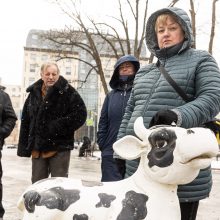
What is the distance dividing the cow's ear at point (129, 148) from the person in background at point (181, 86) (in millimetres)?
180

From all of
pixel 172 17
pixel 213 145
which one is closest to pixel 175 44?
pixel 172 17

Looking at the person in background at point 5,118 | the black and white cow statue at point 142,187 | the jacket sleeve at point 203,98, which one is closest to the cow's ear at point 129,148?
the black and white cow statue at point 142,187

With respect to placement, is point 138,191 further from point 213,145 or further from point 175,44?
point 175,44

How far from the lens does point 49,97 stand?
4590mm

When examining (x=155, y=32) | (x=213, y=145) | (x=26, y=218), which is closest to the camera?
(x=213, y=145)

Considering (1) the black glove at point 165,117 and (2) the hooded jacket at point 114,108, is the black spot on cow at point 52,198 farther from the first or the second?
(2) the hooded jacket at point 114,108

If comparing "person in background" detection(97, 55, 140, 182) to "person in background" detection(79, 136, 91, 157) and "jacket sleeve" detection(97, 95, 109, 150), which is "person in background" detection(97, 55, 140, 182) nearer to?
"jacket sleeve" detection(97, 95, 109, 150)

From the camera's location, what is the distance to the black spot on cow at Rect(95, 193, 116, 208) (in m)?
2.43

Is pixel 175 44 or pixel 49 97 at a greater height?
pixel 175 44

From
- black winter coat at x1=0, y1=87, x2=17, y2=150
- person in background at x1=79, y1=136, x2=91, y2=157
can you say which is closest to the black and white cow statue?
black winter coat at x1=0, y1=87, x2=17, y2=150

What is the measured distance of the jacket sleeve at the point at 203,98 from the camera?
2.43 meters

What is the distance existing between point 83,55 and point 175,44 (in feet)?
238

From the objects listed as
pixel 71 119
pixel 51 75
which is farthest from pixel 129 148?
pixel 51 75

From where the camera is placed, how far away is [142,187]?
2.42m
